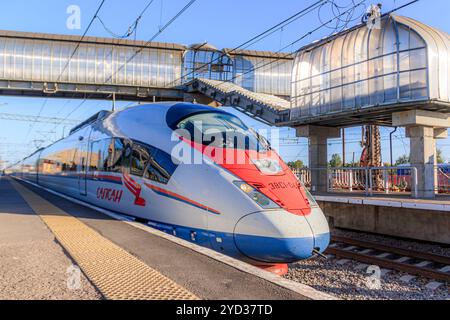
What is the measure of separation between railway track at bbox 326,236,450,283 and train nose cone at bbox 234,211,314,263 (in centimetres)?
341

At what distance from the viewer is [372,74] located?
13.2 meters

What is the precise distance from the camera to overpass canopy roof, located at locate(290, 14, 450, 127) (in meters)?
11.7

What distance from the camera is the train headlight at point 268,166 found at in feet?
21.9

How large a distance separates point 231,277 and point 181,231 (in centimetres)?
284

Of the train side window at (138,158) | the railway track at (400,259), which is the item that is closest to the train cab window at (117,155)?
the train side window at (138,158)

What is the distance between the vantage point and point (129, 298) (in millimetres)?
3342

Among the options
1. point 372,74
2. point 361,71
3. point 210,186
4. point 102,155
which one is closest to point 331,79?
point 361,71

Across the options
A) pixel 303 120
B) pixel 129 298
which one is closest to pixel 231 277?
pixel 129 298

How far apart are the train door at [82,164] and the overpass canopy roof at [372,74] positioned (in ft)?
29.1

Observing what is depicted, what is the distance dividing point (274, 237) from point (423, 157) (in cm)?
939

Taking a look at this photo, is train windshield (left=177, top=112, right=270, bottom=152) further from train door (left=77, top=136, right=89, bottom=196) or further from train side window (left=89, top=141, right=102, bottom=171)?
train door (left=77, top=136, right=89, bottom=196)

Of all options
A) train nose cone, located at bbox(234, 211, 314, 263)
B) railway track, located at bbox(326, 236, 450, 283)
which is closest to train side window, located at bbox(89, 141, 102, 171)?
train nose cone, located at bbox(234, 211, 314, 263)
